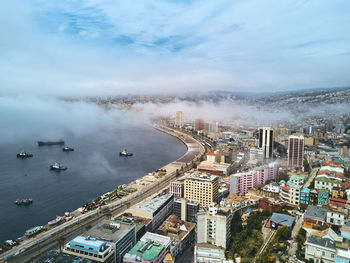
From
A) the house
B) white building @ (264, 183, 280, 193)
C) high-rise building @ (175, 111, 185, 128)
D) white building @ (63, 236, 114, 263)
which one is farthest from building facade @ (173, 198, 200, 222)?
high-rise building @ (175, 111, 185, 128)

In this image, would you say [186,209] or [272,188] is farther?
[272,188]

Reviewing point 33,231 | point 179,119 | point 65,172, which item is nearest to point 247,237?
point 33,231

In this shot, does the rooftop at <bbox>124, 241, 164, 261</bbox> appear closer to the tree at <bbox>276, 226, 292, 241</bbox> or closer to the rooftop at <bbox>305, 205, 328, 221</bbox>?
the tree at <bbox>276, 226, 292, 241</bbox>

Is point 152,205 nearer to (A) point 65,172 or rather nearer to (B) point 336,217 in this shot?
(B) point 336,217

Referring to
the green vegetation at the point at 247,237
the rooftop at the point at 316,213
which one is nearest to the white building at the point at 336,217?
the rooftop at the point at 316,213

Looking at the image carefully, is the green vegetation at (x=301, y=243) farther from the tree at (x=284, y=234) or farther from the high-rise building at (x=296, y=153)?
the high-rise building at (x=296, y=153)

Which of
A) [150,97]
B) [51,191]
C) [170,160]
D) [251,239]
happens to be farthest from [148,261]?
[150,97]
